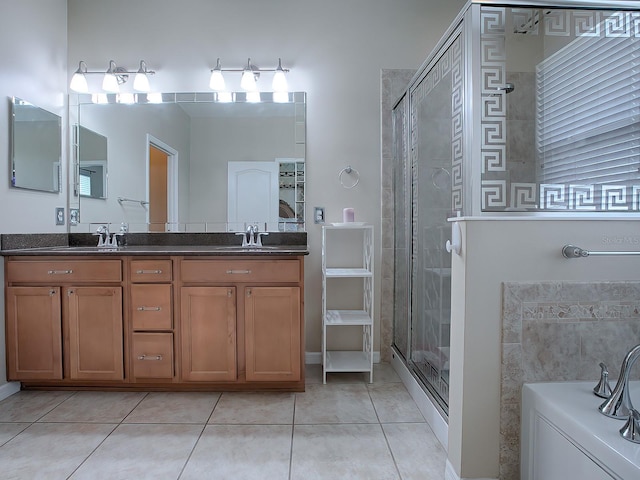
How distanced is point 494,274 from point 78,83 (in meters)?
3.01

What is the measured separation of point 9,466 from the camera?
5.31 ft

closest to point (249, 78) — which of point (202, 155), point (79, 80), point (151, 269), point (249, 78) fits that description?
point (249, 78)

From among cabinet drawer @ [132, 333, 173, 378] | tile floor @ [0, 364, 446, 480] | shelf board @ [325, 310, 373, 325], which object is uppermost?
shelf board @ [325, 310, 373, 325]

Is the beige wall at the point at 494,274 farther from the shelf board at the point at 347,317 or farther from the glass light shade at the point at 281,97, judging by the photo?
the glass light shade at the point at 281,97

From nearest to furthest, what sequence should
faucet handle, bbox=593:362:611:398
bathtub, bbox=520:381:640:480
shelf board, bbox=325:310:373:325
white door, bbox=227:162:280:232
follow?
bathtub, bbox=520:381:640:480 < faucet handle, bbox=593:362:611:398 < shelf board, bbox=325:310:373:325 < white door, bbox=227:162:280:232

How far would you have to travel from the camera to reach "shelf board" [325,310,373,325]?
8.08ft

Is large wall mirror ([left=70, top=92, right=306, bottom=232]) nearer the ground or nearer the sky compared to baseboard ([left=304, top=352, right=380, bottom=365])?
nearer the sky

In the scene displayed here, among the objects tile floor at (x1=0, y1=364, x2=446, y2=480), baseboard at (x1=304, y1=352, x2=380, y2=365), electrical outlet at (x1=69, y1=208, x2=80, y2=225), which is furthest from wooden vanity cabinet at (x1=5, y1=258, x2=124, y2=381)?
baseboard at (x1=304, y1=352, x2=380, y2=365)

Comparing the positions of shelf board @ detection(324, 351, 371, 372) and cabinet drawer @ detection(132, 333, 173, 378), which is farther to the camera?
shelf board @ detection(324, 351, 371, 372)

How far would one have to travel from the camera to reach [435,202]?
6.38ft

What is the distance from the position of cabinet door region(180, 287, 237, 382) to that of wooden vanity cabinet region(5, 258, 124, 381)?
387 mm

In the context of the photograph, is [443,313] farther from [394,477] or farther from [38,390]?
[38,390]

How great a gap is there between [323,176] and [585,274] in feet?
5.90

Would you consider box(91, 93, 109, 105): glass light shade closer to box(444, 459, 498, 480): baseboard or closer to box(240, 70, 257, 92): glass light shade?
box(240, 70, 257, 92): glass light shade
